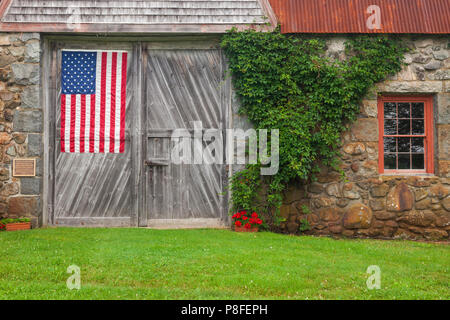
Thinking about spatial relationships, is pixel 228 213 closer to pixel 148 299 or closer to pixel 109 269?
pixel 109 269

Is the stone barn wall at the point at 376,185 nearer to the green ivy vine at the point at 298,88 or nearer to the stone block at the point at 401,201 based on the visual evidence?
the stone block at the point at 401,201

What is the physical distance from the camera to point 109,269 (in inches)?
179

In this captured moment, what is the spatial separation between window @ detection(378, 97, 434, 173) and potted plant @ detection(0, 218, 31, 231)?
6.67 metres

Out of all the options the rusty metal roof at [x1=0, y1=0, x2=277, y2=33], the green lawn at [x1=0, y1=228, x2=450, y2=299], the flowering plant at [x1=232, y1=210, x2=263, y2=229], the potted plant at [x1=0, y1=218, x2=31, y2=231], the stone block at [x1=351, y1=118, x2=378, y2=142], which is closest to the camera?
the green lawn at [x1=0, y1=228, x2=450, y2=299]

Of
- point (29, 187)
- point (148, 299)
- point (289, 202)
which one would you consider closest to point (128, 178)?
point (29, 187)

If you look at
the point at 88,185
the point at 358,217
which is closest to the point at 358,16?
the point at 358,217

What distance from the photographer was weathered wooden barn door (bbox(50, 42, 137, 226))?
292 inches

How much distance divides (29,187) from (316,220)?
5.30 metres

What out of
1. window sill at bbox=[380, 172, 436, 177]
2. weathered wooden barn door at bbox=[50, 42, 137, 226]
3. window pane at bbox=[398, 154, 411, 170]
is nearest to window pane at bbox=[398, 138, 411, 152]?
window pane at bbox=[398, 154, 411, 170]

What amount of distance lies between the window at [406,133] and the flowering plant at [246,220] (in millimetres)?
2664

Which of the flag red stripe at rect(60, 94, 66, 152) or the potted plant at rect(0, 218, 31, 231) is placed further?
the flag red stripe at rect(60, 94, 66, 152)

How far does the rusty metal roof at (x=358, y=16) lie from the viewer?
7262mm

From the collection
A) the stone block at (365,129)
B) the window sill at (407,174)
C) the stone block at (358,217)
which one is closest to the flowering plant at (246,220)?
the stone block at (358,217)

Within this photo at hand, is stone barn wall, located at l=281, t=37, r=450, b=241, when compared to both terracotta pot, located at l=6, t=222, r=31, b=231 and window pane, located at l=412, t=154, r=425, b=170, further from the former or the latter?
terracotta pot, located at l=6, t=222, r=31, b=231
